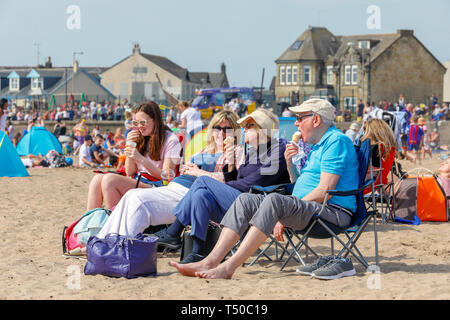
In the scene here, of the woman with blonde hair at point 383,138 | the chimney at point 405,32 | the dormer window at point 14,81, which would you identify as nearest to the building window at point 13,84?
the dormer window at point 14,81

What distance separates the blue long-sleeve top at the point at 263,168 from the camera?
5336 mm

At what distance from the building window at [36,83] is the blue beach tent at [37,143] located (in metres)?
51.6

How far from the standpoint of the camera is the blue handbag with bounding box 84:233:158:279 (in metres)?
4.84

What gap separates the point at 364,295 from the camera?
426cm

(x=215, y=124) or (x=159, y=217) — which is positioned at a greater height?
(x=215, y=124)

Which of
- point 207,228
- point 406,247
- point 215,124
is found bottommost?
point 406,247

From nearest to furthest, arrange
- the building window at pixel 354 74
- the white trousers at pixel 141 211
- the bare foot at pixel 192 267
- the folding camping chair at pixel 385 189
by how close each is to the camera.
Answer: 1. the bare foot at pixel 192 267
2. the white trousers at pixel 141 211
3. the folding camping chair at pixel 385 189
4. the building window at pixel 354 74

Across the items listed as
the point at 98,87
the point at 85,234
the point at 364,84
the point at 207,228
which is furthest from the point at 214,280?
the point at 98,87

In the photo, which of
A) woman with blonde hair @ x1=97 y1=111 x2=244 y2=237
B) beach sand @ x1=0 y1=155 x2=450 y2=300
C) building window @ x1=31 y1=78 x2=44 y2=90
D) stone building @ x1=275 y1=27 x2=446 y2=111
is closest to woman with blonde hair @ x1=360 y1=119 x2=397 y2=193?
beach sand @ x1=0 y1=155 x2=450 y2=300

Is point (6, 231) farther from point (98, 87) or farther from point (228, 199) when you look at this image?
point (98, 87)

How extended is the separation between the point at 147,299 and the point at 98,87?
63897 millimetres

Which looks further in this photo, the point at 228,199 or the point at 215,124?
the point at 215,124

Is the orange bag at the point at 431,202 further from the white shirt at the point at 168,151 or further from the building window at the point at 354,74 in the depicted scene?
the building window at the point at 354,74

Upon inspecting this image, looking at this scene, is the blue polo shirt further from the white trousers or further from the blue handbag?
the blue handbag
